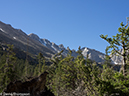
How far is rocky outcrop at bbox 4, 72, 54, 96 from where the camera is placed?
1602 cm

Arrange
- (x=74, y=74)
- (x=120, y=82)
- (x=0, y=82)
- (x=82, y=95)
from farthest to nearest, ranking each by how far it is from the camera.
Result: (x=0, y=82) < (x=74, y=74) < (x=82, y=95) < (x=120, y=82)

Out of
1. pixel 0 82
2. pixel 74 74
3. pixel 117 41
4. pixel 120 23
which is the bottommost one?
pixel 0 82

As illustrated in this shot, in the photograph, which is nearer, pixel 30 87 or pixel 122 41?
pixel 122 41

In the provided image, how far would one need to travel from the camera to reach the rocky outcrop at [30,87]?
16.0 metres

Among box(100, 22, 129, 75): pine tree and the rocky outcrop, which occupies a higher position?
box(100, 22, 129, 75): pine tree

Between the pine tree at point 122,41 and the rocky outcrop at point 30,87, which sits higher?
the pine tree at point 122,41

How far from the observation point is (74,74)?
1705cm

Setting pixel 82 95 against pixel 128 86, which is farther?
pixel 82 95

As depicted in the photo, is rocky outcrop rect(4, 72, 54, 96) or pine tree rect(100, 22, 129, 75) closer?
pine tree rect(100, 22, 129, 75)

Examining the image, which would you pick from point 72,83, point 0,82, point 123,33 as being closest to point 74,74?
point 72,83

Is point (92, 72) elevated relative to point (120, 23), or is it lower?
lower

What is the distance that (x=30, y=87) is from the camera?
55.6ft

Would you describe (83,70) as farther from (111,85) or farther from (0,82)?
(0,82)

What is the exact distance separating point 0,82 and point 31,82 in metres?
14.4
